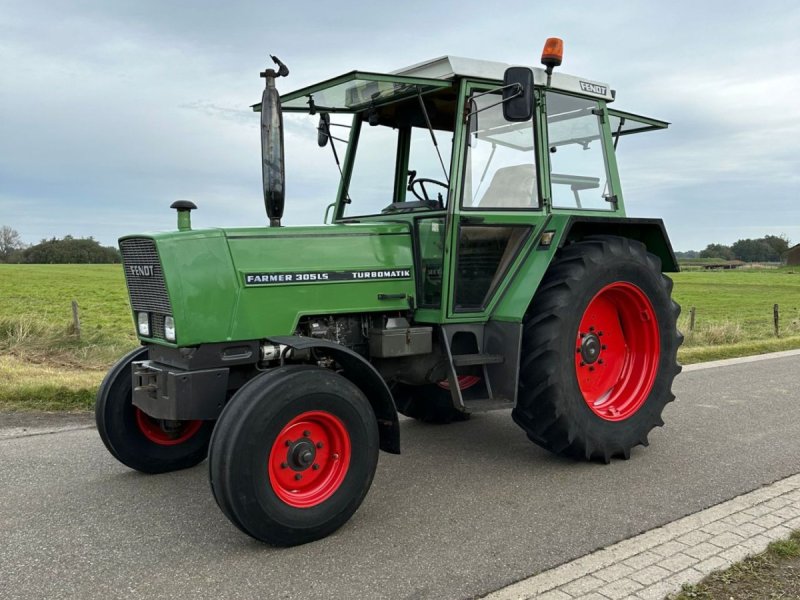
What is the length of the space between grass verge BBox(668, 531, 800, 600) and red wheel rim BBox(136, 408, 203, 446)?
3.09 metres

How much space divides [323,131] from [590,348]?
2.45 meters

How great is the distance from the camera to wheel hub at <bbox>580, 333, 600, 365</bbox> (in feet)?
16.2

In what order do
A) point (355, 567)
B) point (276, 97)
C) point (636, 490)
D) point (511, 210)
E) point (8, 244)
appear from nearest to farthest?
point (355, 567)
point (276, 97)
point (636, 490)
point (511, 210)
point (8, 244)

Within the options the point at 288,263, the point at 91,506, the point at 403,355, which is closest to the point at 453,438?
the point at 403,355

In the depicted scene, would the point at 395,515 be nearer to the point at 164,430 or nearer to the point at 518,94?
the point at 164,430

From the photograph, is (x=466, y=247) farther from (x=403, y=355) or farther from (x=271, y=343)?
(x=271, y=343)

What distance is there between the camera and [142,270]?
4.05m

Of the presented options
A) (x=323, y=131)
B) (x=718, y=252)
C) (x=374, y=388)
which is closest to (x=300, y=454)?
(x=374, y=388)

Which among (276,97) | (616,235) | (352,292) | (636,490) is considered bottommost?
(636,490)

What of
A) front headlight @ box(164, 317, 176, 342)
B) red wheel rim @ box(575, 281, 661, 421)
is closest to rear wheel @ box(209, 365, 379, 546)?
front headlight @ box(164, 317, 176, 342)

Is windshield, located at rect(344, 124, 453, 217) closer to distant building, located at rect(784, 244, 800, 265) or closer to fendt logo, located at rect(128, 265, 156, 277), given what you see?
fendt logo, located at rect(128, 265, 156, 277)

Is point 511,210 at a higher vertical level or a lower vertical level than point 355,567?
higher

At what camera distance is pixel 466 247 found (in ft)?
14.9

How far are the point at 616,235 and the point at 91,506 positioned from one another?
3.99 m
